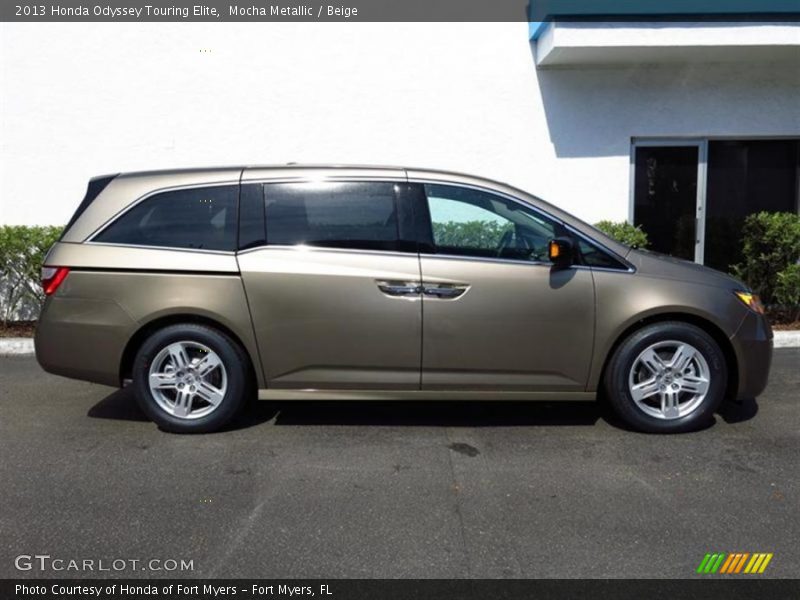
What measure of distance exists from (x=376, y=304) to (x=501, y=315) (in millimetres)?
811

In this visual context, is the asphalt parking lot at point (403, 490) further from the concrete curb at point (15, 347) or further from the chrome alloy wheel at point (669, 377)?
the concrete curb at point (15, 347)

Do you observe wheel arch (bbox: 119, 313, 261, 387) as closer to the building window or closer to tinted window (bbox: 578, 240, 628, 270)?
tinted window (bbox: 578, 240, 628, 270)

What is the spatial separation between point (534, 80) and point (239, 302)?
554cm

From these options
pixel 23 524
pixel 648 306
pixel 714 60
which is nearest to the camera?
pixel 23 524

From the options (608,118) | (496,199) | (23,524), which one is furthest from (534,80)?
(23,524)

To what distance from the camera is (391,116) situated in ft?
28.3

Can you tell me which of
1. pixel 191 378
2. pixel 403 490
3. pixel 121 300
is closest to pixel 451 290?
pixel 403 490

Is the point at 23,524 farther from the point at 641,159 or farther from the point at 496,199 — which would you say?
the point at 641,159

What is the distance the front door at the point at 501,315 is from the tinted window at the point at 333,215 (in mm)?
310

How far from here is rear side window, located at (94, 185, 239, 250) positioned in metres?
4.73

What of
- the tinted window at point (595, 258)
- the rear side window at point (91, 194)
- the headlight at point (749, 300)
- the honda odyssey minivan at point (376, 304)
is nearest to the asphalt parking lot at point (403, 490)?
the honda odyssey minivan at point (376, 304)

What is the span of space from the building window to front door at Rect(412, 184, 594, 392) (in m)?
4.86

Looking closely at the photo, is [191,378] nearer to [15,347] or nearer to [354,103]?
[15,347]

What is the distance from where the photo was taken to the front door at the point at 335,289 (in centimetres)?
455
